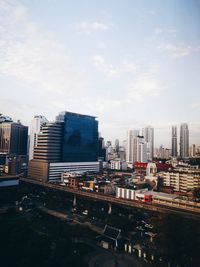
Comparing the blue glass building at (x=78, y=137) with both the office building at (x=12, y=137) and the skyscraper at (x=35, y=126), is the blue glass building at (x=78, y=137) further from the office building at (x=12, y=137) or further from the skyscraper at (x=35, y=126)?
the office building at (x=12, y=137)

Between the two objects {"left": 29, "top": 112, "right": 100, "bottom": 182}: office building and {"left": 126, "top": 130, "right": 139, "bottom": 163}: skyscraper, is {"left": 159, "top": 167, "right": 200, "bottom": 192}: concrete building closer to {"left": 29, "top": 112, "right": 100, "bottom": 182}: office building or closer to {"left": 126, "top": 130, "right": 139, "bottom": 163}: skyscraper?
{"left": 29, "top": 112, "right": 100, "bottom": 182}: office building

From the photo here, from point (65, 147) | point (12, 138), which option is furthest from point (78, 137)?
point (12, 138)

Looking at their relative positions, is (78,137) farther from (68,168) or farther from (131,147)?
(131,147)

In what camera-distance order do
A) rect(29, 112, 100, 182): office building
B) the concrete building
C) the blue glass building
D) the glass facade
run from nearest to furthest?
the concrete building
rect(29, 112, 100, 182): office building
the blue glass building
the glass facade

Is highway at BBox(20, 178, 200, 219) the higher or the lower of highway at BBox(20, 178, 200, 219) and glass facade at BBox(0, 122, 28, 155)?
the lower

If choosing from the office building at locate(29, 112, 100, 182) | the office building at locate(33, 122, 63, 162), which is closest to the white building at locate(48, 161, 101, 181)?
the office building at locate(29, 112, 100, 182)

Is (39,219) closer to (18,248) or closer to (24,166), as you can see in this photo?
(18,248)

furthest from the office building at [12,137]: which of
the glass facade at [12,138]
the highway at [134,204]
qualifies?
the highway at [134,204]

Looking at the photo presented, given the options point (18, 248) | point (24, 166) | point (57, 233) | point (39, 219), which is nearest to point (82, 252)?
point (57, 233)
